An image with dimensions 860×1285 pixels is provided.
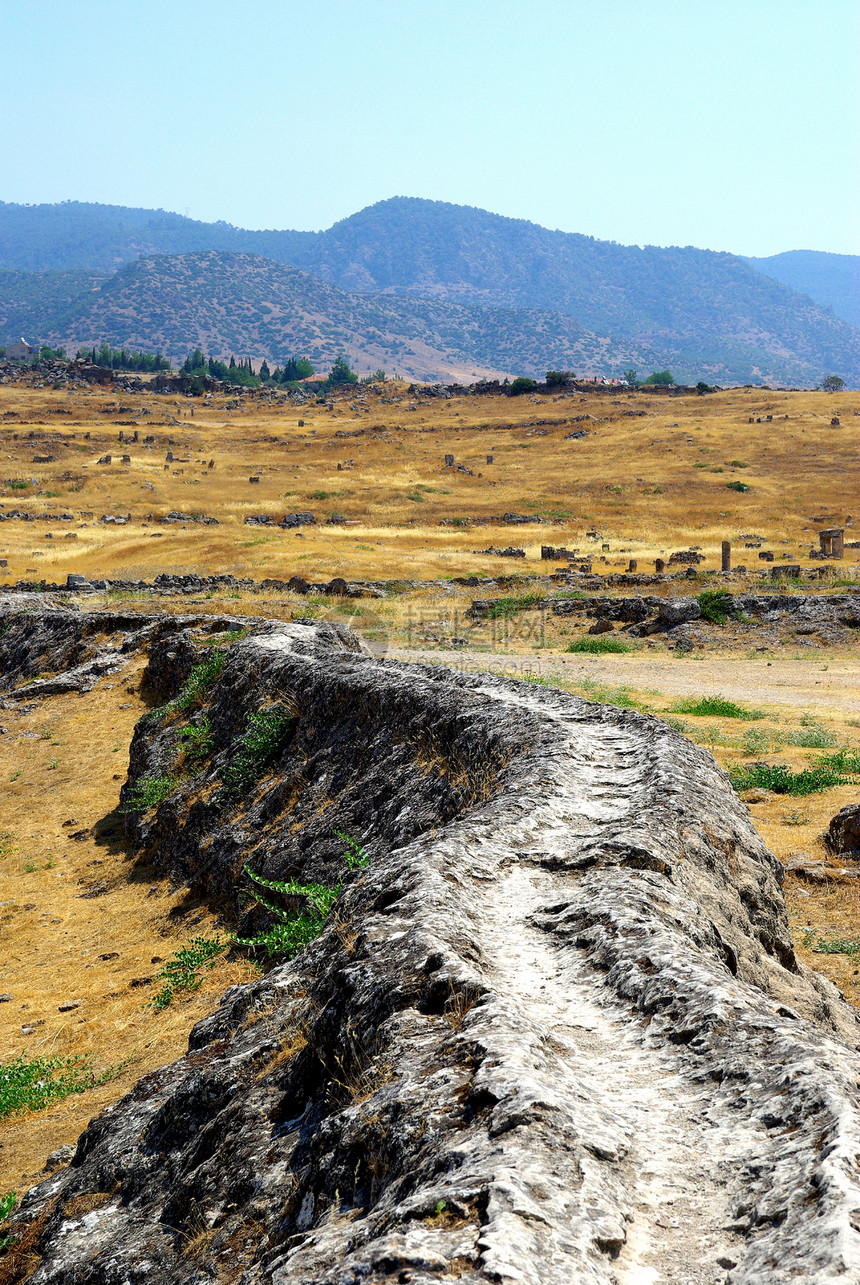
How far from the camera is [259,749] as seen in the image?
30.7 feet

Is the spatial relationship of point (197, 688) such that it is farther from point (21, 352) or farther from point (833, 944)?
point (21, 352)

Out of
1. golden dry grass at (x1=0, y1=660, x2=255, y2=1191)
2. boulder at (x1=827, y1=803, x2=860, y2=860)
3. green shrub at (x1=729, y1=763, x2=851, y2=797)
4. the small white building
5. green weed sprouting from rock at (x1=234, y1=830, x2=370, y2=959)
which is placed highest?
the small white building

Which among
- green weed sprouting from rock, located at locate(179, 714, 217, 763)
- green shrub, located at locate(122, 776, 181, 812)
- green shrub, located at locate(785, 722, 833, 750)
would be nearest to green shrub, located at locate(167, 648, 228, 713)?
green weed sprouting from rock, located at locate(179, 714, 217, 763)

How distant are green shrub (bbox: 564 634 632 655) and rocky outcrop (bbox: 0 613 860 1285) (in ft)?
63.1

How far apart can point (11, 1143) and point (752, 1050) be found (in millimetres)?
5304

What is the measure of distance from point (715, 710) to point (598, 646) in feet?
30.7

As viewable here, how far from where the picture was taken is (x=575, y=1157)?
8.09 feet

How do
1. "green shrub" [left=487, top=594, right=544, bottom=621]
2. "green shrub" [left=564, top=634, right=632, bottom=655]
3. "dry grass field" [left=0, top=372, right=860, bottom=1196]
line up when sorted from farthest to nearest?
"green shrub" [left=487, top=594, right=544, bottom=621]
"green shrub" [left=564, top=634, right=632, bottom=655]
"dry grass field" [left=0, top=372, right=860, bottom=1196]

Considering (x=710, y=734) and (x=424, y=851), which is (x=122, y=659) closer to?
(x=710, y=734)

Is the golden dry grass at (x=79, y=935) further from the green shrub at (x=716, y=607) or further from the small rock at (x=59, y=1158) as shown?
the green shrub at (x=716, y=607)

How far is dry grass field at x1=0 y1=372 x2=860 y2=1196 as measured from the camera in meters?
8.24

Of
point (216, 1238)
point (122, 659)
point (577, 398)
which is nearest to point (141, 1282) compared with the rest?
point (216, 1238)

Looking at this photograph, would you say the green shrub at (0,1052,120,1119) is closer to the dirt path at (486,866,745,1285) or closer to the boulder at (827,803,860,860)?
the dirt path at (486,866,745,1285)

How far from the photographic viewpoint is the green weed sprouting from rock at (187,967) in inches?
287
